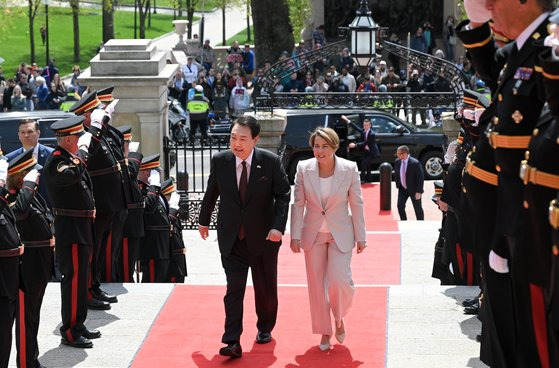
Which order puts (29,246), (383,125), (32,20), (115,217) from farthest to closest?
(32,20), (383,125), (115,217), (29,246)

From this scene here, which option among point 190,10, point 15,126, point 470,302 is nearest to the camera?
point 470,302

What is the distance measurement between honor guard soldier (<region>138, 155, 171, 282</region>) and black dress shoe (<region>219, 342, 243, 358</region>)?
3.82m

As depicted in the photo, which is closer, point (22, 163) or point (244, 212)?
point (22, 163)

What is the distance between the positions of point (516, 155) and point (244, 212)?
3.82m

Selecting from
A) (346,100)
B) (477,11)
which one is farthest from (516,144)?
(346,100)

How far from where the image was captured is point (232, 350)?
10102 millimetres

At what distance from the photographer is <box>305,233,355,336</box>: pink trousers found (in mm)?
10289

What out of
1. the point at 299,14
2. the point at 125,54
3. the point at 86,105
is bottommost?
the point at 86,105

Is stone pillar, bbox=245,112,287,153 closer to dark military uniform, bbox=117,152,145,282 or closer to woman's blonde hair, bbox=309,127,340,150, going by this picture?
dark military uniform, bbox=117,152,145,282

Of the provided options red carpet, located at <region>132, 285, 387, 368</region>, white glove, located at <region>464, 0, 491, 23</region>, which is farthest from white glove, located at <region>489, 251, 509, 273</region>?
red carpet, located at <region>132, 285, 387, 368</region>

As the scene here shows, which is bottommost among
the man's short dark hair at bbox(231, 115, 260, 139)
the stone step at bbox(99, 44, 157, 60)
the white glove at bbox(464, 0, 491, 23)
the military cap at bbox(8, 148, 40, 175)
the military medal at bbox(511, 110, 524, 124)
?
the military cap at bbox(8, 148, 40, 175)

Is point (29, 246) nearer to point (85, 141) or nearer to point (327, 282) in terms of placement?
point (85, 141)

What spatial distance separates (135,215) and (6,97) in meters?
23.2

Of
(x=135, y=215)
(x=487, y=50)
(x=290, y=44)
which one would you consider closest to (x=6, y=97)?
(x=290, y=44)
